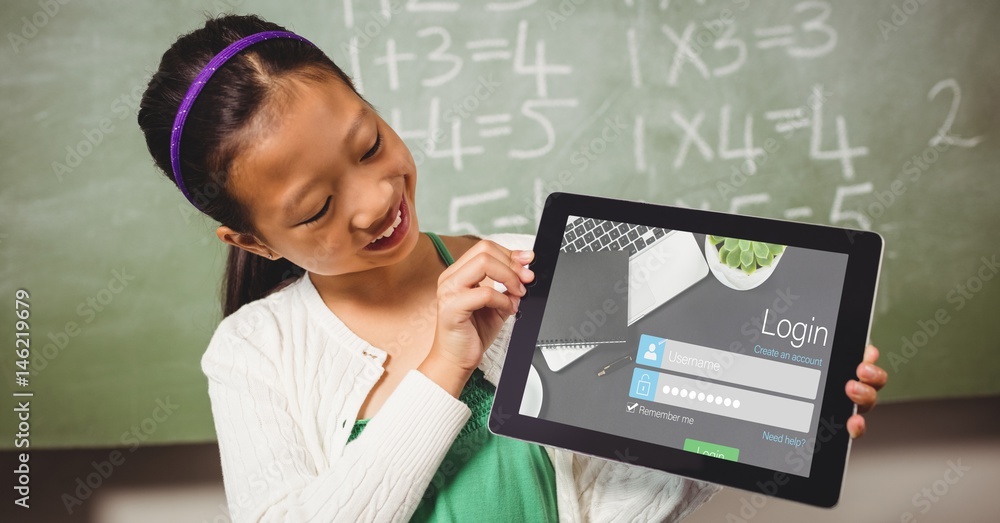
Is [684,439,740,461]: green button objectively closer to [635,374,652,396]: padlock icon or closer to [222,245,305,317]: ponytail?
[635,374,652,396]: padlock icon

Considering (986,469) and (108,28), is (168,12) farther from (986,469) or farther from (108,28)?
(986,469)

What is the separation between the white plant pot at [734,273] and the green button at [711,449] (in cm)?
13

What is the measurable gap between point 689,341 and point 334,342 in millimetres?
365

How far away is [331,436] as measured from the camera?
0.67 meters

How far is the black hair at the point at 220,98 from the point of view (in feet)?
2.00

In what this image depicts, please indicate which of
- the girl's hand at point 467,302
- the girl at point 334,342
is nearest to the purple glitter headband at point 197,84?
the girl at point 334,342

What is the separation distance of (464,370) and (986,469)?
1361 mm

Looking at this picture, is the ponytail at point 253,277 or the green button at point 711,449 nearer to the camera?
the green button at point 711,449

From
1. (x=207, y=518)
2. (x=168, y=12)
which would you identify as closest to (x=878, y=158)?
(x=168, y=12)

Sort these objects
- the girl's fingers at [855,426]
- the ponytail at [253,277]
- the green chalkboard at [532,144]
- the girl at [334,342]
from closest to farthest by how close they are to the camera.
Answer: the girl's fingers at [855,426]
the girl at [334,342]
the ponytail at [253,277]
the green chalkboard at [532,144]

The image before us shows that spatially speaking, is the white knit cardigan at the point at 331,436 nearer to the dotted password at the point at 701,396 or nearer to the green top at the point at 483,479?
the green top at the point at 483,479

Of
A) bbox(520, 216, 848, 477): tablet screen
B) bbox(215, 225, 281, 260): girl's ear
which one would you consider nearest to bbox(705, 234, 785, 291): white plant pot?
A: bbox(520, 216, 848, 477): tablet screen

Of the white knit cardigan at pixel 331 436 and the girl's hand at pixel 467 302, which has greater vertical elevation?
the girl's hand at pixel 467 302

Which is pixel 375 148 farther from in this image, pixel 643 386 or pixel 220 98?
pixel 643 386
